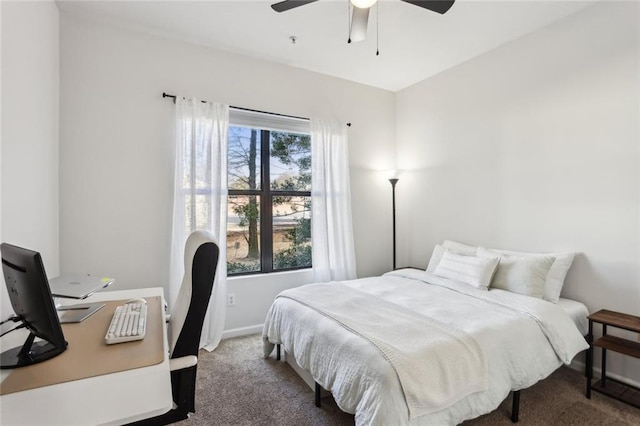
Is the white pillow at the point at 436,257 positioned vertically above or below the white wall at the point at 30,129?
below

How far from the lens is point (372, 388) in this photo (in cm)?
149

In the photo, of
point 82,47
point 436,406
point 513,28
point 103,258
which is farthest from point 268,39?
point 436,406

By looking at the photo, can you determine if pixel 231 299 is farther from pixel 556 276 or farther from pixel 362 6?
pixel 556 276

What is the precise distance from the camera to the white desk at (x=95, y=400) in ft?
2.98

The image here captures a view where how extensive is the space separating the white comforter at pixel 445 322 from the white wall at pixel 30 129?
159 centimetres

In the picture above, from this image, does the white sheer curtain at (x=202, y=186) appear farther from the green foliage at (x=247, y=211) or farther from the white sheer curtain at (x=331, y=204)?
the white sheer curtain at (x=331, y=204)

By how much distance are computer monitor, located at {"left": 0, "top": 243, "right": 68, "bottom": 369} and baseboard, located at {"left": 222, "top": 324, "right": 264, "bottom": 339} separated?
2.08 meters

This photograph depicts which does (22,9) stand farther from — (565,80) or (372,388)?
(565,80)

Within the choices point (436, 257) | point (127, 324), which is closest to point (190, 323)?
point (127, 324)

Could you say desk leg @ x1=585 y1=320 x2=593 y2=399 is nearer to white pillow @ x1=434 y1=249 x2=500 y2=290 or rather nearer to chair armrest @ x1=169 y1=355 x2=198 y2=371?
white pillow @ x1=434 y1=249 x2=500 y2=290

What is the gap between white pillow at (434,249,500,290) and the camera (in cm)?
270

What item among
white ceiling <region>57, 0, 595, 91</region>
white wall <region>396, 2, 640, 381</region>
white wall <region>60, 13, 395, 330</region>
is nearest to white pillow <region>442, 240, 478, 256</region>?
white wall <region>396, 2, 640, 381</region>

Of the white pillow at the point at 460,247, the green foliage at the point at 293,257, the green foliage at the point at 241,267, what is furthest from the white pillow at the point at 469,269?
the green foliage at the point at 241,267

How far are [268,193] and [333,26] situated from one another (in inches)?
67.8
